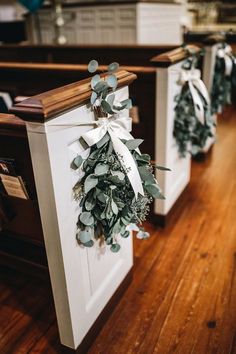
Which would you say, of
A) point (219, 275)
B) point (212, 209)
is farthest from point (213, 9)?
point (219, 275)

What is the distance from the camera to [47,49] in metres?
3.37

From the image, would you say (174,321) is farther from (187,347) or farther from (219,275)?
(219,275)

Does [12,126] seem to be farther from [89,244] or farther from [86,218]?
[89,244]

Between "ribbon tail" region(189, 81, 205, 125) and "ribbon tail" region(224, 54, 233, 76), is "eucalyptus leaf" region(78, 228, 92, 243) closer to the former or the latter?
"ribbon tail" region(189, 81, 205, 125)

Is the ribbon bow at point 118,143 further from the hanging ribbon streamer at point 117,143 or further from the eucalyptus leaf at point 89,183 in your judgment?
the eucalyptus leaf at point 89,183

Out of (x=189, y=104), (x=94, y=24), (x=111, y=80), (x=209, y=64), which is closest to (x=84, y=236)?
(x=111, y=80)

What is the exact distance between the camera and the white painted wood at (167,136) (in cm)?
199

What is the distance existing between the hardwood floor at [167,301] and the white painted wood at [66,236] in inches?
7.1

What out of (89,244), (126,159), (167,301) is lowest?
(167,301)

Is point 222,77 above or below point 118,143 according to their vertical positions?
below

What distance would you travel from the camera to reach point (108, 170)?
123 cm

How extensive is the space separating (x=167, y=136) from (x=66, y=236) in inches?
43.0

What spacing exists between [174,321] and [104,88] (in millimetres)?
1128

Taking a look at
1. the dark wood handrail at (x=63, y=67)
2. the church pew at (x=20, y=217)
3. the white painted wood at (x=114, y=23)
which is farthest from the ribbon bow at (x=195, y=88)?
the white painted wood at (x=114, y=23)
